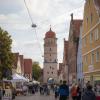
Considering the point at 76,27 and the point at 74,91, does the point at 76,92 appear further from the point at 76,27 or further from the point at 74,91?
the point at 76,27

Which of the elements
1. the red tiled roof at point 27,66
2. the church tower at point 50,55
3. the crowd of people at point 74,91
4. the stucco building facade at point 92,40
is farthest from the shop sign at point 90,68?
the church tower at point 50,55

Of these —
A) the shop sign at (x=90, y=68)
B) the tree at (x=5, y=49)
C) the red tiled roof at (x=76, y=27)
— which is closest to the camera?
the shop sign at (x=90, y=68)

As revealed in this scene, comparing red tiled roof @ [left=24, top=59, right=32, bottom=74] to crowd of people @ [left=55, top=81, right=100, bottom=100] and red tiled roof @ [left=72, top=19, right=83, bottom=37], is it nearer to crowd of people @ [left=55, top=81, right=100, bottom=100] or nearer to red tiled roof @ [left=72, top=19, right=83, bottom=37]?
red tiled roof @ [left=72, top=19, right=83, bottom=37]

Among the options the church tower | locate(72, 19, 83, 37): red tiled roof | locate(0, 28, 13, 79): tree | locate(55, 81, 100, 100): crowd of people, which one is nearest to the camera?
locate(55, 81, 100, 100): crowd of people

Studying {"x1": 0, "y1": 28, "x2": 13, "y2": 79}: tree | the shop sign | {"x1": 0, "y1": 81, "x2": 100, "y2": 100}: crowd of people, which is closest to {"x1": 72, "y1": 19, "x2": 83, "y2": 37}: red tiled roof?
{"x1": 0, "y1": 81, "x2": 100, "y2": 100}: crowd of people

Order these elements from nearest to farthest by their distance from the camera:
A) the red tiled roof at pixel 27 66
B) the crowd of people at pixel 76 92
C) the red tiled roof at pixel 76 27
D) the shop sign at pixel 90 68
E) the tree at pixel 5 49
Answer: the crowd of people at pixel 76 92, the shop sign at pixel 90 68, the tree at pixel 5 49, the red tiled roof at pixel 76 27, the red tiled roof at pixel 27 66

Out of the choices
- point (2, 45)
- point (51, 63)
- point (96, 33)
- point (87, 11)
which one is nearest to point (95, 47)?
point (96, 33)

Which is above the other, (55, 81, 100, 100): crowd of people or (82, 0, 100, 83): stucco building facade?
(82, 0, 100, 83): stucco building facade

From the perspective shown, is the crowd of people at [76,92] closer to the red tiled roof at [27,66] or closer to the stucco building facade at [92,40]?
the stucco building facade at [92,40]

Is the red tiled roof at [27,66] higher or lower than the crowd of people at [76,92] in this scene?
higher

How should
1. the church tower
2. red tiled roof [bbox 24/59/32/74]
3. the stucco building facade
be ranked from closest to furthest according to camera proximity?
the stucco building facade → red tiled roof [bbox 24/59/32/74] → the church tower

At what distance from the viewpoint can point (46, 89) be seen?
7238cm

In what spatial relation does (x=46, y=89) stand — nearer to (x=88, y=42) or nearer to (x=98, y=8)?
(x=88, y=42)

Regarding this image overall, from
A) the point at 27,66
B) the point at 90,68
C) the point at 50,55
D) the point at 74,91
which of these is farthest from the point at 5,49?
the point at 50,55
